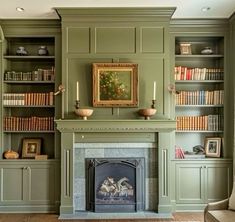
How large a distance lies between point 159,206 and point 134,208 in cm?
35

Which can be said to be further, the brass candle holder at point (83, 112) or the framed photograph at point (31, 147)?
the framed photograph at point (31, 147)

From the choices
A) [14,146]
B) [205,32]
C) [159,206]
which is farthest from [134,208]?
[205,32]

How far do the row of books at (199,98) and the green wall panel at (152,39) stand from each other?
2.68 feet

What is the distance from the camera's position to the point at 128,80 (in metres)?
5.81

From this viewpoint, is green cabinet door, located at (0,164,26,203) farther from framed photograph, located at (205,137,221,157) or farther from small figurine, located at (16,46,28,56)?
framed photograph, located at (205,137,221,157)

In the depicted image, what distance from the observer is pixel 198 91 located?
20.6 ft

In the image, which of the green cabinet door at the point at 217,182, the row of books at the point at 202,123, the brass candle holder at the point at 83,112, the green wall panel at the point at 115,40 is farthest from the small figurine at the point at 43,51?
the green cabinet door at the point at 217,182

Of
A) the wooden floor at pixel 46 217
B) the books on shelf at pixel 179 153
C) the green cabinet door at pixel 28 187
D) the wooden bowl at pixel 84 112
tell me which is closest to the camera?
the wooden floor at pixel 46 217

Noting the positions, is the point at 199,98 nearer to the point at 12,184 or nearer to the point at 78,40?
the point at 78,40

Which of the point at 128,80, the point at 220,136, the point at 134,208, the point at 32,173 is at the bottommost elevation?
the point at 134,208

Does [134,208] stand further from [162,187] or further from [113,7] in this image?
[113,7]

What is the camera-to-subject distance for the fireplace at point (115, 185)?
5.73m

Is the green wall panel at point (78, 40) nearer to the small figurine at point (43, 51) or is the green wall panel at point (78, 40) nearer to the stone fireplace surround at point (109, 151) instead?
the small figurine at point (43, 51)

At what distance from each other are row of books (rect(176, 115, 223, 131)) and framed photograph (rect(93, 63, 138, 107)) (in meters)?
0.87
